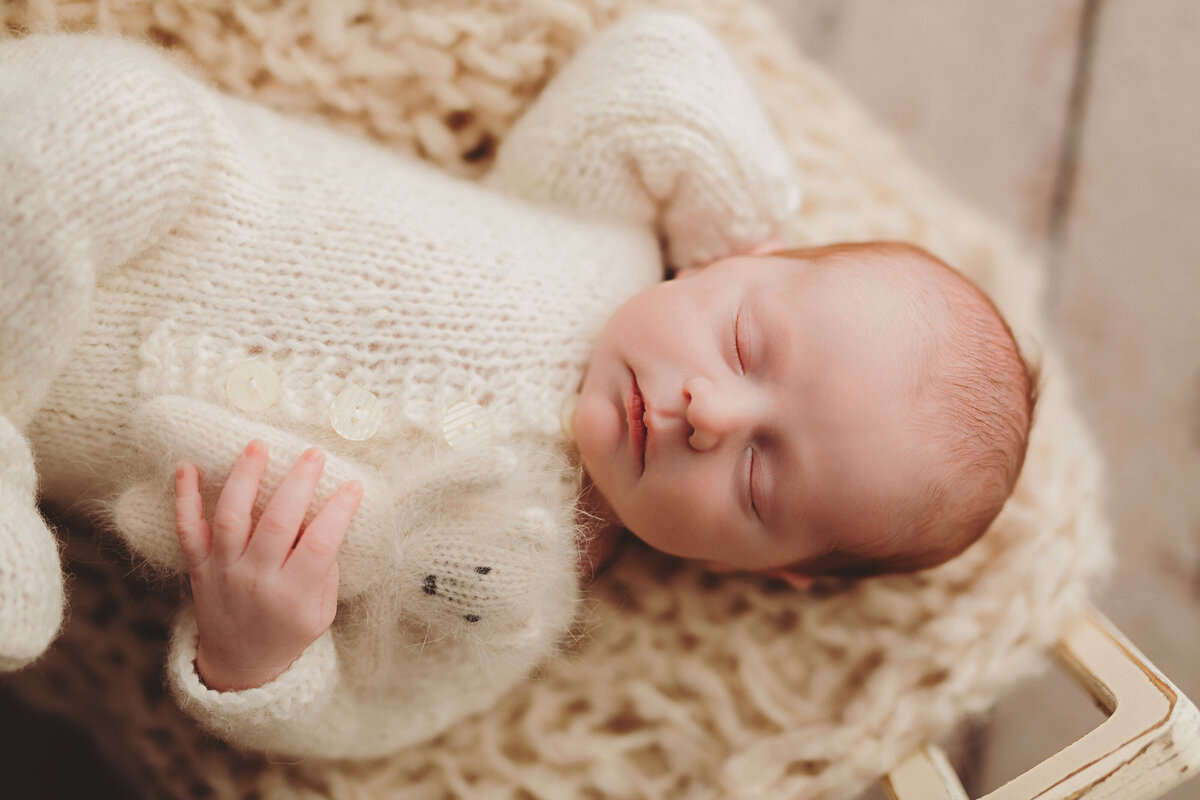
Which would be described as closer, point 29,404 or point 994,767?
point 29,404

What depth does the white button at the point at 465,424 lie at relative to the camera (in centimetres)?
98

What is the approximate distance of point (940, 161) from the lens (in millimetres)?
1809

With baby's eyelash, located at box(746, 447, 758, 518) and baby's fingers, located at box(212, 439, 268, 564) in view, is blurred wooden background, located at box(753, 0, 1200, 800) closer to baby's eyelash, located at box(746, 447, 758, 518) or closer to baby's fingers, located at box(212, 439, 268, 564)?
baby's eyelash, located at box(746, 447, 758, 518)

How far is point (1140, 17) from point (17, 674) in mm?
2311

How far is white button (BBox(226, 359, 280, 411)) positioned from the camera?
944 millimetres

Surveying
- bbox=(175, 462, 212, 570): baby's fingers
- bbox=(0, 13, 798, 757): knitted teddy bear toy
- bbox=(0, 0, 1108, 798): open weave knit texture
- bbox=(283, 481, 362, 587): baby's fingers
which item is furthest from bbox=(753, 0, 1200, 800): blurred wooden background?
bbox=(175, 462, 212, 570): baby's fingers

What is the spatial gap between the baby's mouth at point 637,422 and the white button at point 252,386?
397 mm

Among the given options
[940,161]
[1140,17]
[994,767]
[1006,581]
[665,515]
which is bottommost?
[994,767]

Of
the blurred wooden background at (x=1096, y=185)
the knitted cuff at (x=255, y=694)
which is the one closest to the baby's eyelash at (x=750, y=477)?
the knitted cuff at (x=255, y=694)

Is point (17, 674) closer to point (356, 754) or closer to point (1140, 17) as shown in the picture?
point (356, 754)

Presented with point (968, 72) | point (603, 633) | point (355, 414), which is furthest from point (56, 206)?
point (968, 72)

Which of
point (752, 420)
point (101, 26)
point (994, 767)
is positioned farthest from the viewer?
point (994, 767)

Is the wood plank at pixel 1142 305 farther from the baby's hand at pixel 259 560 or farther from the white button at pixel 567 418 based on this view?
the baby's hand at pixel 259 560

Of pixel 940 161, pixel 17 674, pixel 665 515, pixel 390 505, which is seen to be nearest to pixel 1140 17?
pixel 940 161
